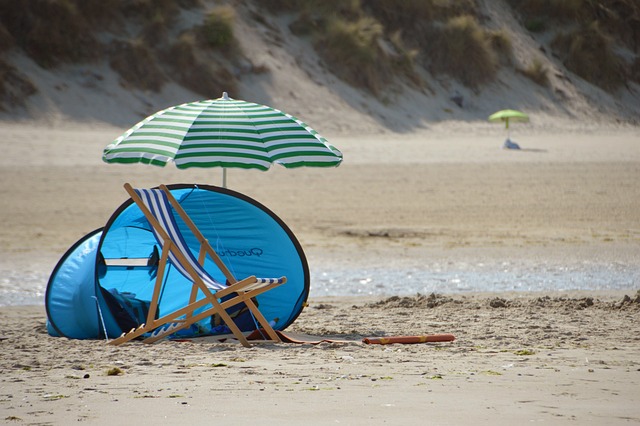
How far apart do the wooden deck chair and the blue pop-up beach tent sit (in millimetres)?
346

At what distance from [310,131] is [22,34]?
17948 mm

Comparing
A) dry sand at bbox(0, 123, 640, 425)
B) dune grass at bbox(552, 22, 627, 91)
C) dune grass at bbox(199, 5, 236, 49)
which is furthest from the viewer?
dune grass at bbox(552, 22, 627, 91)

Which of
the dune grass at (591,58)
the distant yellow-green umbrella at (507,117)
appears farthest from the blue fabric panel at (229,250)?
the dune grass at (591,58)

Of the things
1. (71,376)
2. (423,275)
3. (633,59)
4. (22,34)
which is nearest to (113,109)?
(22,34)

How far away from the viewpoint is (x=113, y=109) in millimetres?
21719

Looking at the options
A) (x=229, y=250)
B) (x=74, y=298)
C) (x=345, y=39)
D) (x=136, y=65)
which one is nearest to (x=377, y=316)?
(x=229, y=250)

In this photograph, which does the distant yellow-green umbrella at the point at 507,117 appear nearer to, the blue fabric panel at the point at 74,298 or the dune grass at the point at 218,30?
the dune grass at the point at 218,30

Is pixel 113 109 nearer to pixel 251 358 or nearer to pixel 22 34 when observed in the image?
pixel 22 34

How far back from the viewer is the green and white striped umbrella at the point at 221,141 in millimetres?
6727

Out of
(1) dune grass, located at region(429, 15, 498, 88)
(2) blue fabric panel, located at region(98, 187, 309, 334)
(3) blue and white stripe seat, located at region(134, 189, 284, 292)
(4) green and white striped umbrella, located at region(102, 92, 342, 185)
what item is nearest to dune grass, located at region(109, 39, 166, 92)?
(1) dune grass, located at region(429, 15, 498, 88)

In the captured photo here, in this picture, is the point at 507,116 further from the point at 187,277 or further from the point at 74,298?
the point at 187,277

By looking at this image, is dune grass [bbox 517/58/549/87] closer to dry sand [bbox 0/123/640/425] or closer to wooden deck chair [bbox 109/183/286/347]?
dry sand [bbox 0/123/640/425]

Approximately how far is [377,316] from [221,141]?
7.34ft

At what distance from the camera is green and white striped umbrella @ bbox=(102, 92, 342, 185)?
265 inches
